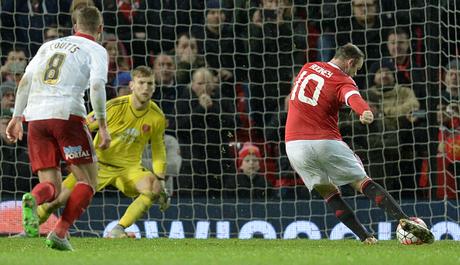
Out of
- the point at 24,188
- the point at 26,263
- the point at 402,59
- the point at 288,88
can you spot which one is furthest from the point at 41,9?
the point at 26,263

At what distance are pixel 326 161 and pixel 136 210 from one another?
2.39 m

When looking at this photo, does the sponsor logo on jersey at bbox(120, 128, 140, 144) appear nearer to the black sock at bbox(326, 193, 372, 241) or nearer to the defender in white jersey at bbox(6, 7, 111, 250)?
the black sock at bbox(326, 193, 372, 241)

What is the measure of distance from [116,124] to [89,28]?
3404 mm

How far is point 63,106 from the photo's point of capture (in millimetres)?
8250

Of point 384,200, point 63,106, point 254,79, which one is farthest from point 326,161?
point 254,79

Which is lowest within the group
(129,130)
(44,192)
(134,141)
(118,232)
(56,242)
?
(118,232)

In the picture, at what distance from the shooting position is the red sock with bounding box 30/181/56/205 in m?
8.22

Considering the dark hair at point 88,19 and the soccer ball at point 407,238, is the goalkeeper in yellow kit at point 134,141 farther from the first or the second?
the dark hair at point 88,19

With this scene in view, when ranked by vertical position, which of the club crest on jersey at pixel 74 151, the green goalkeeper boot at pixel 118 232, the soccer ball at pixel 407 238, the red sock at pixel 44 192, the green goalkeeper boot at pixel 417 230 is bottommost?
the green goalkeeper boot at pixel 118 232

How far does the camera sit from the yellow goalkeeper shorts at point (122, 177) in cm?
1163

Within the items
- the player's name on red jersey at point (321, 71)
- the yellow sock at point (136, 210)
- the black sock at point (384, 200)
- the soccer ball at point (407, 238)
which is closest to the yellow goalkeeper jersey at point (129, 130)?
the yellow sock at point (136, 210)

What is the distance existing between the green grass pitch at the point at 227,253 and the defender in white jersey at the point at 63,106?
57 cm

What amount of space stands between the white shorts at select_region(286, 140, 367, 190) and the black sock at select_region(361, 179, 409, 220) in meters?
0.15

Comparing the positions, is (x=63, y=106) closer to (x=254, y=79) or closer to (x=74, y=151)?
(x=74, y=151)
